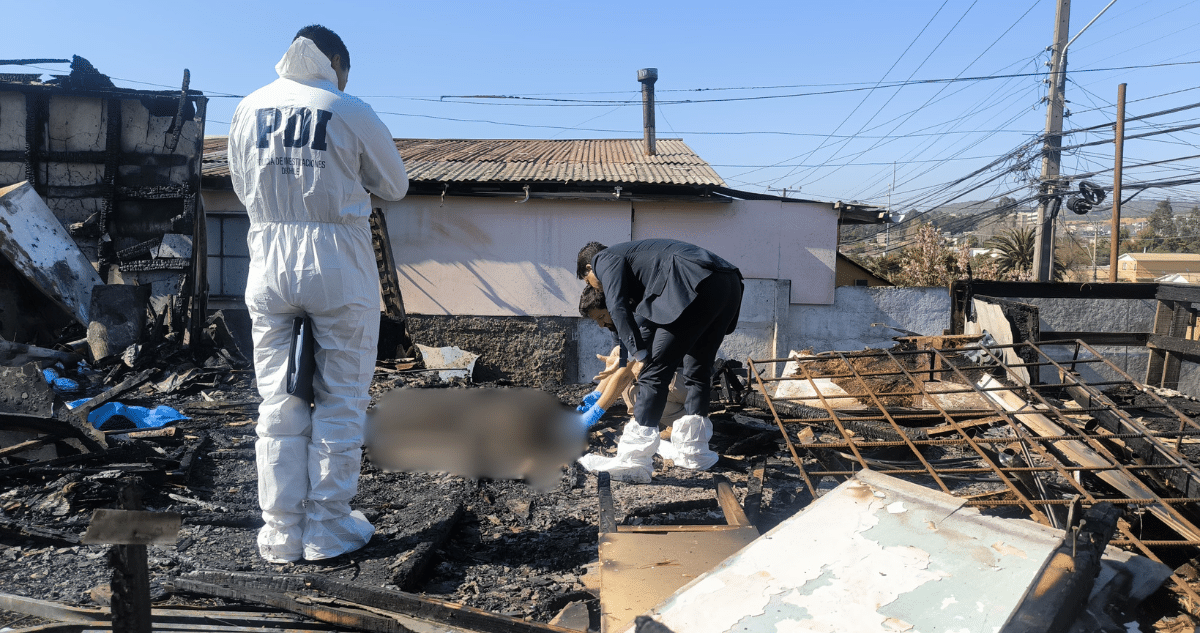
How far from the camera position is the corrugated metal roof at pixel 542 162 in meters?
9.26

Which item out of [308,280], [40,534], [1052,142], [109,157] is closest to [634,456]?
[308,280]

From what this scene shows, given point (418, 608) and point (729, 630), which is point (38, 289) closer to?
point (418, 608)

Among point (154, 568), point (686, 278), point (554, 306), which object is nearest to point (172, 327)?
point (554, 306)

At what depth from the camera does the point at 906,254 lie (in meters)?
17.3

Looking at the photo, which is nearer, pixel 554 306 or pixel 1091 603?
pixel 1091 603

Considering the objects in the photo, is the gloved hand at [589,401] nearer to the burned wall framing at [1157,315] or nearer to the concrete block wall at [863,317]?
the burned wall framing at [1157,315]

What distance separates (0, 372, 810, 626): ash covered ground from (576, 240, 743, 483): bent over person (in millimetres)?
187

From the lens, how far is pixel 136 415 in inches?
185

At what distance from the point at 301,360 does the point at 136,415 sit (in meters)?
3.00

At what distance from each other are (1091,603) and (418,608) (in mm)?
1881

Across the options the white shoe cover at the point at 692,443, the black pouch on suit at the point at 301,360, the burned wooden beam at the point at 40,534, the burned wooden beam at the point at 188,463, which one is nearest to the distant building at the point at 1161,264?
the white shoe cover at the point at 692,443

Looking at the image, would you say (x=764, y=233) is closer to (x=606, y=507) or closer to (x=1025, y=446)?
(x=1025, y=446)

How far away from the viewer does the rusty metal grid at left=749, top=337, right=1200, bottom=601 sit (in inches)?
103

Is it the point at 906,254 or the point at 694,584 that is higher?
the point at 906,254
